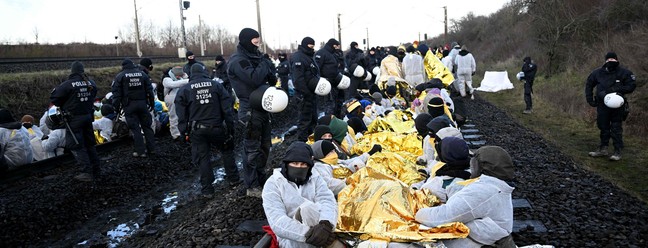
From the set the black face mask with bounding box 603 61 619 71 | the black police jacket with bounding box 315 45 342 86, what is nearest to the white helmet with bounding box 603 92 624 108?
the black face mask with bounding box 603 61 619 71

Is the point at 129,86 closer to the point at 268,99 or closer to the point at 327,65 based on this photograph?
the point at 327,65

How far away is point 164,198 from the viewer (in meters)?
7.43

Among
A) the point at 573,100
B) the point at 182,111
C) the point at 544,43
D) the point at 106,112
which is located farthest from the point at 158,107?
the point at 544,43

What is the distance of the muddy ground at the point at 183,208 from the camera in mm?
4805

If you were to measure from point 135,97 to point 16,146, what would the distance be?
2100 millimetres

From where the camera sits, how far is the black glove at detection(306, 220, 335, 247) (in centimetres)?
346

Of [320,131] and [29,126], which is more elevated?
[29,126]

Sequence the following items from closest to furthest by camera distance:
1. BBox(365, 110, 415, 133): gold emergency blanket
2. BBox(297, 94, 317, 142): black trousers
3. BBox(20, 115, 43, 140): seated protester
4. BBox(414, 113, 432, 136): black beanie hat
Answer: BBox(414, 113, 432, 136): black beanie hat → BBox(297, 94, 317, 142): black trousers → BBox(365, 110, 415, 133): gold emergency blanket → BBox(20, 115, 43, 140): seated protester

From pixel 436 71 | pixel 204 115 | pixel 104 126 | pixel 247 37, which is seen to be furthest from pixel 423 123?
pixel 104 126

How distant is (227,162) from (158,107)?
594cm

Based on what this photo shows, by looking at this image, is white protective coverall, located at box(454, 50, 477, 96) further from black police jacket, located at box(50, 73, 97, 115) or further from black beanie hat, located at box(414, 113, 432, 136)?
black police jacket, located at box(50, 73, 97, 115)

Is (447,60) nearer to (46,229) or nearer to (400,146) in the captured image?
(400,146)

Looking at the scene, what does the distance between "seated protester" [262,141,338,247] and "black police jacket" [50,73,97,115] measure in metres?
5.17

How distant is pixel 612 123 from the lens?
7.96 meters
